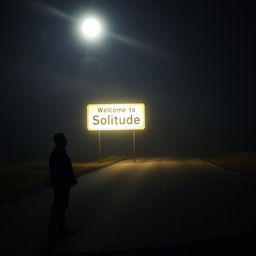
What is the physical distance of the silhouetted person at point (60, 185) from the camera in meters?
7.38

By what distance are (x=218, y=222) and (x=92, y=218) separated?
2.77 meters

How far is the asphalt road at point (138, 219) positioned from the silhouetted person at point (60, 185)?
0.98 ft

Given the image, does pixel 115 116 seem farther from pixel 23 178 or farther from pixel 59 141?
pixel 59 141

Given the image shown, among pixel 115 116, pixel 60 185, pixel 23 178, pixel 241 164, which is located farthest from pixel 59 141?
pixel 115 116

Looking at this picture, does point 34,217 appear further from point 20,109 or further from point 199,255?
point 20,109

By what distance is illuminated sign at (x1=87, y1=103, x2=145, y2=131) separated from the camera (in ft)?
141

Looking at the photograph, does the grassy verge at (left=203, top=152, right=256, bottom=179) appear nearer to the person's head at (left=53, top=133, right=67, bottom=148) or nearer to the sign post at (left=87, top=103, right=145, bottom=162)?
the sign post at (left=87, top=103, right=145, bottom=162)

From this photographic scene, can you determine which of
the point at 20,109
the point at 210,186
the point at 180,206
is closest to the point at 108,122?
the point at 210,186

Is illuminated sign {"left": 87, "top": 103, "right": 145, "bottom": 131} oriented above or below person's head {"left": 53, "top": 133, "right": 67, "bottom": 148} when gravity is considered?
above

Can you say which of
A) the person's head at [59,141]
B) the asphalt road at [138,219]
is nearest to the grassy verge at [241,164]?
the asphalt road at [138,219]

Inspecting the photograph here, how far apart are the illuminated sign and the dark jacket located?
1392 inches

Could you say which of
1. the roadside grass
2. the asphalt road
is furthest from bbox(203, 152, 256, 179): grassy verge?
the roadside grass

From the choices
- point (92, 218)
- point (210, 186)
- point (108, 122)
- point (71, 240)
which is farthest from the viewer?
point (108, 122)

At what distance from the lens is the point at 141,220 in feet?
28.4
